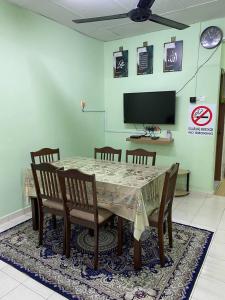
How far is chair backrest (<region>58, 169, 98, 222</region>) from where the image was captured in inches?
75.4

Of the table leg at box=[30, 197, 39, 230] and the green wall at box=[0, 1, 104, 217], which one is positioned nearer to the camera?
the table leg at box=[30, 197, 39, 230]

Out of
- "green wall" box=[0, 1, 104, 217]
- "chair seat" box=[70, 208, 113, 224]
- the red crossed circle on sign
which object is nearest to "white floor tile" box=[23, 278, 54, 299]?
"chair seat" box=[70, 208, 113, 224]

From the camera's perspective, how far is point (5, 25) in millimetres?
2773

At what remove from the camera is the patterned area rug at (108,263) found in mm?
1815

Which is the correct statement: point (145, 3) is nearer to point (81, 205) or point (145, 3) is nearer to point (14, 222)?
point (81, 205)

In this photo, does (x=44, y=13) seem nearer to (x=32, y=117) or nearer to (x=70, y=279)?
(x=32, y=117)

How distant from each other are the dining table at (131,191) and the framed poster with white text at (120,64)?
8.17 feet

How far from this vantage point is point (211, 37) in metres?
3.48

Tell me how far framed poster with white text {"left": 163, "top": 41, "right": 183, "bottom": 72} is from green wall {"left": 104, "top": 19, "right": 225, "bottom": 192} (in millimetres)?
68

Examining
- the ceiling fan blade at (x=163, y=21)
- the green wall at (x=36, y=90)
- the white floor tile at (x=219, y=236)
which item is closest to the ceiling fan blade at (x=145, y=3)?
the ceiling fan blade at (x=163, y=21)

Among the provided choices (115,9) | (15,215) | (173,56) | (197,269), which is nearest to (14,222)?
(15,215)

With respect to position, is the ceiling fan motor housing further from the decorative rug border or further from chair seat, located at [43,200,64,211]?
the decorative rug border

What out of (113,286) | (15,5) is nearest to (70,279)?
(113,286)

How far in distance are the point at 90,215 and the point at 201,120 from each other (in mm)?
2635
